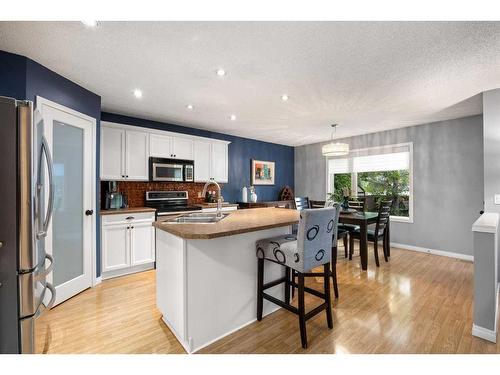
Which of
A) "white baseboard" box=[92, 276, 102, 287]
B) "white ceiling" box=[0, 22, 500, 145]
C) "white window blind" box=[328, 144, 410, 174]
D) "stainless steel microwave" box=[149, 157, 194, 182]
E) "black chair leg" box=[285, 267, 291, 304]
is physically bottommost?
"white baseboard" box=[92, 276, 102, 287]

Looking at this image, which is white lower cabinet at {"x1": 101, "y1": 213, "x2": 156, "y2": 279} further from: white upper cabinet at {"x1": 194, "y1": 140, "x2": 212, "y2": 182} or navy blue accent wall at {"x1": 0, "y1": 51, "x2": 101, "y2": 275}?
navy blue accent wall at {"x1": 0, "y1": 51, "x2": 101, "y2": 275}

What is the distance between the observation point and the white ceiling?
1.71 meters

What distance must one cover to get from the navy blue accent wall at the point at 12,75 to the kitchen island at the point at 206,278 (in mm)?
1742

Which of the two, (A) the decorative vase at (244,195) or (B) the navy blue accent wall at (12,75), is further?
(A) the decorative vase at (244,195)

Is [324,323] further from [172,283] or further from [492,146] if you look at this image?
[492,146]

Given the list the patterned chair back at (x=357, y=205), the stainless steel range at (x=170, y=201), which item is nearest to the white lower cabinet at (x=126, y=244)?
the stainless steel range at (x=170, y=201)

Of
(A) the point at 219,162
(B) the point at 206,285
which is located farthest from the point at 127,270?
(A) the point at 219,162

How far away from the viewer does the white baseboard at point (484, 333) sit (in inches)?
72.1

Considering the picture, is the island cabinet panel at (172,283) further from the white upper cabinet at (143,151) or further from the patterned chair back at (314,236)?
the white upper cabinet at (143,151)

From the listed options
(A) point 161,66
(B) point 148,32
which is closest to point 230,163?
(A) point 161,66

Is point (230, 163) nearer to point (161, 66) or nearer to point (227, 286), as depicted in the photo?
point (161, 66)

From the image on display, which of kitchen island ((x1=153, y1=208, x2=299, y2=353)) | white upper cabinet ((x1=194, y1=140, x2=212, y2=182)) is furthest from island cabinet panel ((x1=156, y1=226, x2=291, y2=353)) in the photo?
white upper cabinet ((x1=194, y1=140, x2=212, y2=182))

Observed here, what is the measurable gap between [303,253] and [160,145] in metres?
3.12

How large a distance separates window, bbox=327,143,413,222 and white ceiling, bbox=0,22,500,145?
1.21 m
